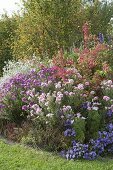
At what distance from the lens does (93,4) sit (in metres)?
20.0

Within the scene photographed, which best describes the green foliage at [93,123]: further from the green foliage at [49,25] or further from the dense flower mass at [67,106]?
the green foliage at [49,25]

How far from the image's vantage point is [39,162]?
6973 mm

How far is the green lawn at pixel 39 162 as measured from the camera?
22.2ft

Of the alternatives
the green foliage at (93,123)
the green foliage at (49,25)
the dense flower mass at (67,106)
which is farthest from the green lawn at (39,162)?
the green foliage at (49,25)

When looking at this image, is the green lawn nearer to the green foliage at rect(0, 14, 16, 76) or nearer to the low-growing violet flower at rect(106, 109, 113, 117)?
the low-growing violet flower at rect(106, 109, 113, 117)

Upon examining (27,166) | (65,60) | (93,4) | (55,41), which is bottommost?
(27,166)

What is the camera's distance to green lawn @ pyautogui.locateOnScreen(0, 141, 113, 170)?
6.78 meters

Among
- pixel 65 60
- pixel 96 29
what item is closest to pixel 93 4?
pixel 96 29

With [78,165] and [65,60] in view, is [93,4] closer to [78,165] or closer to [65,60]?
[65,60]

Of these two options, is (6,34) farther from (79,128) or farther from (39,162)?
(39,162)

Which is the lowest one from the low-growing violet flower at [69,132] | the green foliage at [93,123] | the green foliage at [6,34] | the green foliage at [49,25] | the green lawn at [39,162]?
the green lawn at [39,162]

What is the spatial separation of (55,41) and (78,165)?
8744 millimetres

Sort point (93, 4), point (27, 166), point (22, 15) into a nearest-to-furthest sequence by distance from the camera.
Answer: point (27, 166) < point (22, 15) < point (93, 4)

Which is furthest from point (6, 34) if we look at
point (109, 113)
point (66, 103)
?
point (109, 113)
